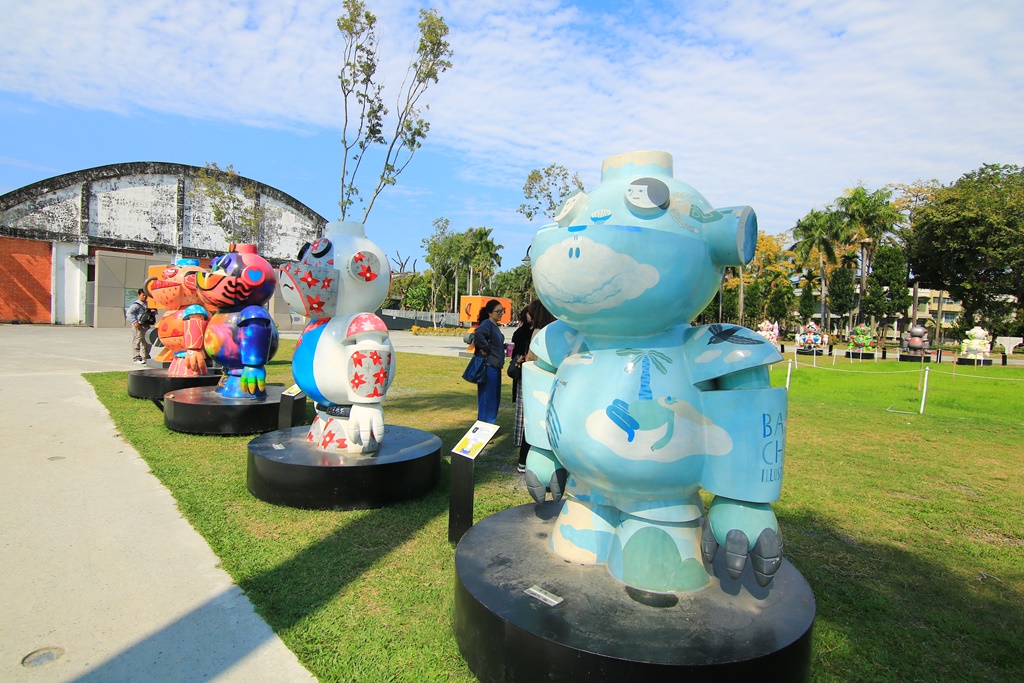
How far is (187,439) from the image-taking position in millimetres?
6281

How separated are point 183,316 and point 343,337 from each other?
4.93 metres

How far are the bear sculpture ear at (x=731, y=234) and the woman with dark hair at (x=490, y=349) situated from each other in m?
3.99

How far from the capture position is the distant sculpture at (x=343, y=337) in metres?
4.27

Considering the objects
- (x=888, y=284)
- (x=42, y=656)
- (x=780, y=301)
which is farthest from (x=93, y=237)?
(x=780, y=301)

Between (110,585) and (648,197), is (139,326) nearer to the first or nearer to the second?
(110,585)

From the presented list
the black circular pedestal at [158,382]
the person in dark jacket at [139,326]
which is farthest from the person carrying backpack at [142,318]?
the black circular pedestal at [158,382]

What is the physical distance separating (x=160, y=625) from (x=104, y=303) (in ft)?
92.5

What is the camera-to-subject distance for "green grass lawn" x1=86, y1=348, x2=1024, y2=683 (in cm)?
266

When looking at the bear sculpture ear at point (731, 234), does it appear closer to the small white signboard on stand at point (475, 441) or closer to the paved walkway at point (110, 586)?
the small white signboard on stand at point (475, 441)

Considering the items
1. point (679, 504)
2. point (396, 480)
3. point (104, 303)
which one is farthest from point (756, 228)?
point (104, 303)

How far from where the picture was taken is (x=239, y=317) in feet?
21.8

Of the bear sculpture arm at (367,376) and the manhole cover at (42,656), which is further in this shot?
the bear sculpture arm at (367,376)

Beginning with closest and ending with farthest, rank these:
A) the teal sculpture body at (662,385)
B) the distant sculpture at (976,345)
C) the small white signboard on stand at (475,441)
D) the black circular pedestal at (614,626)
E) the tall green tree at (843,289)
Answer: the black circular pedestal at (614,626), the teal sculpture body at (662,385), the small white signboard on stand at (475,441), the distant sculpture at (976,345), the tall green tree at (843,289)

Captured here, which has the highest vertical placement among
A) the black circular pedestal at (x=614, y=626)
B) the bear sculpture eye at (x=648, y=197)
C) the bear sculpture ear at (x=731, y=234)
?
the bear sculpture eye at (x=648, y=197)
